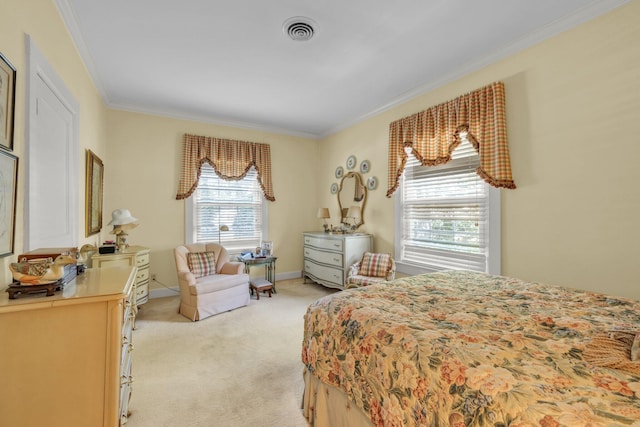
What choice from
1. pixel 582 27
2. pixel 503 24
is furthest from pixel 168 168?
pixel 582 27

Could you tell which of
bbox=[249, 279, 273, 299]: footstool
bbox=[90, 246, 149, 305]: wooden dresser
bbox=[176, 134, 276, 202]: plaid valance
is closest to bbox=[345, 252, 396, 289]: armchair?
bbox=[249, 279, 273, 299]: footstool

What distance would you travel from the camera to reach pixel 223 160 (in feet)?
15.9

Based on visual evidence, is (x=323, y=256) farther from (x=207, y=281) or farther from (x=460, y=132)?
→ (x=460, y=132)

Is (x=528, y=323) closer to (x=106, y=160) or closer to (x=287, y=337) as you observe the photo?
(x=287, y=337)

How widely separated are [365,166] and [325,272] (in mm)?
1837

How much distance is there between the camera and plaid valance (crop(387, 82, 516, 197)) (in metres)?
2.82

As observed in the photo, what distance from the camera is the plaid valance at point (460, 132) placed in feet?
9.25

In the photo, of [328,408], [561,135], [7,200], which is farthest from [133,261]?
[561,135]

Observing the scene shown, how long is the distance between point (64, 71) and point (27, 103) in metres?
0.96

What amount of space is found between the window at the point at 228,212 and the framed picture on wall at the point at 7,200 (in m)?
3.15

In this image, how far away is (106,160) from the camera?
4090mm

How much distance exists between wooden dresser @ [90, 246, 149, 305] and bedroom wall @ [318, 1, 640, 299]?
408 cm

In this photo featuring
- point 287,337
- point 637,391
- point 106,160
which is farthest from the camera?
point 106,160

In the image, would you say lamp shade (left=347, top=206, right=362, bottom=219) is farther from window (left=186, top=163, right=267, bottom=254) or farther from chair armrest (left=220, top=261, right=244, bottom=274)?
chair armrest (left=220, top=261, right=244, bottom=274)
